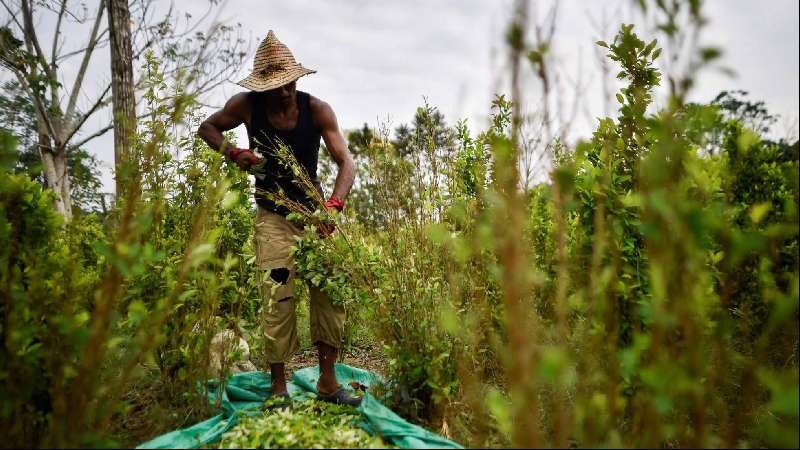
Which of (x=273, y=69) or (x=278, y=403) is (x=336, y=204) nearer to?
(x=273, y=69)

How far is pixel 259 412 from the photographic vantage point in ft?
9.03

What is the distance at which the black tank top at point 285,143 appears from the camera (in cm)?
341

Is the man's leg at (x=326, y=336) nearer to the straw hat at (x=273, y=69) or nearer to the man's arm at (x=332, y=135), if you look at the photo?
the man's arm at (x=332, y=135)

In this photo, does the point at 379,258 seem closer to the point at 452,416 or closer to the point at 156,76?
the point at 452,416

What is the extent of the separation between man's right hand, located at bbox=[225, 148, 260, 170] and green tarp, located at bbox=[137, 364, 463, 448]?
134cm

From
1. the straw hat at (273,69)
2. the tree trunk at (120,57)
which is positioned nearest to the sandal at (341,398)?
the straw hat at (273,69)

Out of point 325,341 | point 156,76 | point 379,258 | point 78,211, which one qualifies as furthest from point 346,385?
point 156,76

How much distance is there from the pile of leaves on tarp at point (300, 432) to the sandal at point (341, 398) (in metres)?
0.25

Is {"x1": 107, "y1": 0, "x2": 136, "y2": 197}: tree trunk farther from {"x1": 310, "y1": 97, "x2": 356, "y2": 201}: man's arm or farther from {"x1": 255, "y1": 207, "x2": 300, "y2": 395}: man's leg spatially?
{"x1": 255, "y1": 207, "x2": 300, "y2": 395}: man's leg

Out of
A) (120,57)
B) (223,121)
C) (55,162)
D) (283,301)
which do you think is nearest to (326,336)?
(283,301)

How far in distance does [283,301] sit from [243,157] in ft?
3.10

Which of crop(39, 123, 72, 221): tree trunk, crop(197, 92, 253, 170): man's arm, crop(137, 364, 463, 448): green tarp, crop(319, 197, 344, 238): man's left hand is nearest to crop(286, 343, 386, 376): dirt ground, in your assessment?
crop(137, 364, 463, 448): green tarp

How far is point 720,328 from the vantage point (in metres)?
1.33

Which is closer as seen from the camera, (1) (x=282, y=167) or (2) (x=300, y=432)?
(2) (x=300, y=432)
